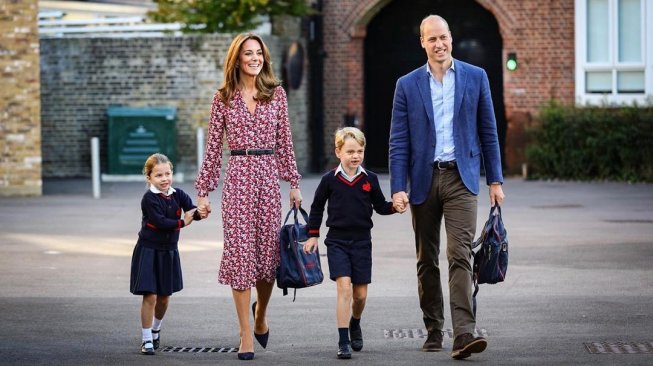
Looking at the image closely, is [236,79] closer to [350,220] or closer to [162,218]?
[162,218]

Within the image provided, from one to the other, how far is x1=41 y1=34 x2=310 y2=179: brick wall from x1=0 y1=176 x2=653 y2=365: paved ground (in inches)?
303

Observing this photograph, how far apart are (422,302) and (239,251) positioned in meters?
1.15

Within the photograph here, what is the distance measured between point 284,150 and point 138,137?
1759 centimetres

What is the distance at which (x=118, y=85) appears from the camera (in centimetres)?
2734

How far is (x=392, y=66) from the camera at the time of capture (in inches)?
1142

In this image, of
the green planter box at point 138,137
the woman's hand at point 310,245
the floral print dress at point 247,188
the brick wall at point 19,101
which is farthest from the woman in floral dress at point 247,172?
the green planter box at point 138,137

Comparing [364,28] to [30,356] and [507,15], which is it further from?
[30,356]

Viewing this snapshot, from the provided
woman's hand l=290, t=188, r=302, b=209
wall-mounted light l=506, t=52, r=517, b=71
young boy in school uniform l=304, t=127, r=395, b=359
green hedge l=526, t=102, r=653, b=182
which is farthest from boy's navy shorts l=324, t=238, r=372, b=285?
wall-mounted light l=506, t=52, r=517, b=71

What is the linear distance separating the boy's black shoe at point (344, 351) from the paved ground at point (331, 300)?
56 millimetres

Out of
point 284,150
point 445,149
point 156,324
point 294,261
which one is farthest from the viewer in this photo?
point 156,324

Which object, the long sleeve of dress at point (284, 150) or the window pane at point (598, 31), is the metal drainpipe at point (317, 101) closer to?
the window pane at point (598, 31)

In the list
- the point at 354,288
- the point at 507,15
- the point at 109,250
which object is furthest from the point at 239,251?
the point at 507,15

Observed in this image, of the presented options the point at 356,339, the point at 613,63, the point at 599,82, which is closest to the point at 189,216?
the point at 356,339

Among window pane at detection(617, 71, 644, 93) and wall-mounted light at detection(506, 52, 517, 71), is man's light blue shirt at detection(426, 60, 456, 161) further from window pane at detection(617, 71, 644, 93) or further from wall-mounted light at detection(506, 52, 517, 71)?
wall-mounted light at detection(506, 52, 517, 71)
